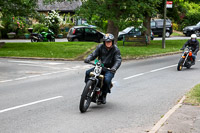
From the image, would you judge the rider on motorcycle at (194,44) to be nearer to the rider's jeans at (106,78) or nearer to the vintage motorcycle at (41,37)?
the rider's jeans at (106,78)

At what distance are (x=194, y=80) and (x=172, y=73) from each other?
2100 mm

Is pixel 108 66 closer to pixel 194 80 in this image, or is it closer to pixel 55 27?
pixel 194 80

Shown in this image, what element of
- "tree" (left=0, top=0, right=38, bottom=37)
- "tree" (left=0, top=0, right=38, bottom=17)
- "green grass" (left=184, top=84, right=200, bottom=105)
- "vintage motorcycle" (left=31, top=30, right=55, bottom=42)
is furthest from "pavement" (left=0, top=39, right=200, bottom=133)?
"vintage motorcycle" (left=31, top=30, right=55, bottom=42)

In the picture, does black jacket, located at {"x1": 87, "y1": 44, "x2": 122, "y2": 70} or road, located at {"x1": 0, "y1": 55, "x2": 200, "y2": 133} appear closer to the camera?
road, located at {"x1": 0, "y1": 55, "x2": 200, "y2": 133}

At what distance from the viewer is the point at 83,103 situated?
7.86 metres

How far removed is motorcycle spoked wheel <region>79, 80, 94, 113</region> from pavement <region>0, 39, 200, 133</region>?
1.74 metres

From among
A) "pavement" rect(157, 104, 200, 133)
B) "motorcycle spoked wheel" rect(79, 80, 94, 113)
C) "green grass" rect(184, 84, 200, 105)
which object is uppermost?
"motorcycle spoked wheel" rect(79, 80, 94, 113)

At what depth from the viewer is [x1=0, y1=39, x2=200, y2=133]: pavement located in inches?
254

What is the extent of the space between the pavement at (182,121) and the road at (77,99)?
0.33m

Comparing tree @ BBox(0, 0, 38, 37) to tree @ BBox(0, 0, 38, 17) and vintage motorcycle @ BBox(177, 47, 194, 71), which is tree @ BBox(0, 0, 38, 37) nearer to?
tree @ BBox(0, 0, 38, 17)

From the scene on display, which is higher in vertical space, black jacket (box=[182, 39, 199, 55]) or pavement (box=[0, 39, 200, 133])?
black jacket (box=[182, 39, 199, 55])

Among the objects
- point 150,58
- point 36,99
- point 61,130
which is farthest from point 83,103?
point 150,58

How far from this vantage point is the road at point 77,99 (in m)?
7.01

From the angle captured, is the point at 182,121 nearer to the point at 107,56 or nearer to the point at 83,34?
the point at 107,56
